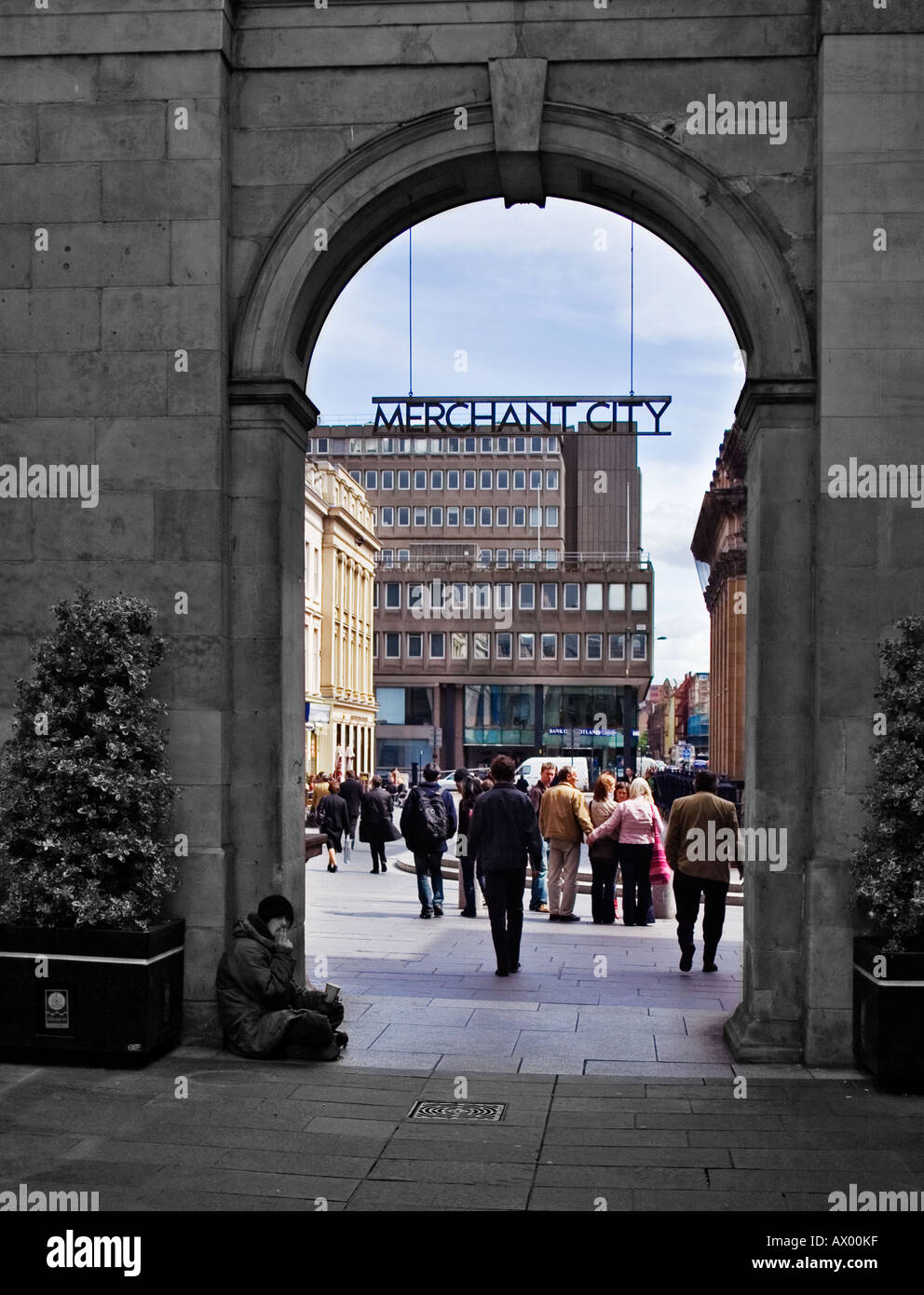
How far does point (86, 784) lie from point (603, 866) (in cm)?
860

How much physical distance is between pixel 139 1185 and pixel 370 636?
8834 centimetres

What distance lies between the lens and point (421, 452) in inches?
4557

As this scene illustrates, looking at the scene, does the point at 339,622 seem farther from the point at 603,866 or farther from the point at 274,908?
the point at 274,908

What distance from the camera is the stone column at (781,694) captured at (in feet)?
30.2

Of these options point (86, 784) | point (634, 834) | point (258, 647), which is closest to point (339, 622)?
point (634, 834)

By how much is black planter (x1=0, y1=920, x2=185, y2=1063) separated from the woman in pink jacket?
7408mm

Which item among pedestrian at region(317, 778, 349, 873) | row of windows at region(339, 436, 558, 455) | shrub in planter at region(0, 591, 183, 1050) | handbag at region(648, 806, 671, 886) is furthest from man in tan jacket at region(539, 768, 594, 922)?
row of windows at region(339, 436, 558, 455)

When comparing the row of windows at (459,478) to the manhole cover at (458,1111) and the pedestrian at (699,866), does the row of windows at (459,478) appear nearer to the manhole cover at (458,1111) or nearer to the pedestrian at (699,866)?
the pedestrian at (699,866)

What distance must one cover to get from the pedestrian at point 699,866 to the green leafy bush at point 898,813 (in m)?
3.85

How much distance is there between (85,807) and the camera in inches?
344

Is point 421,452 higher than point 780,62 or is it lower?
higher
